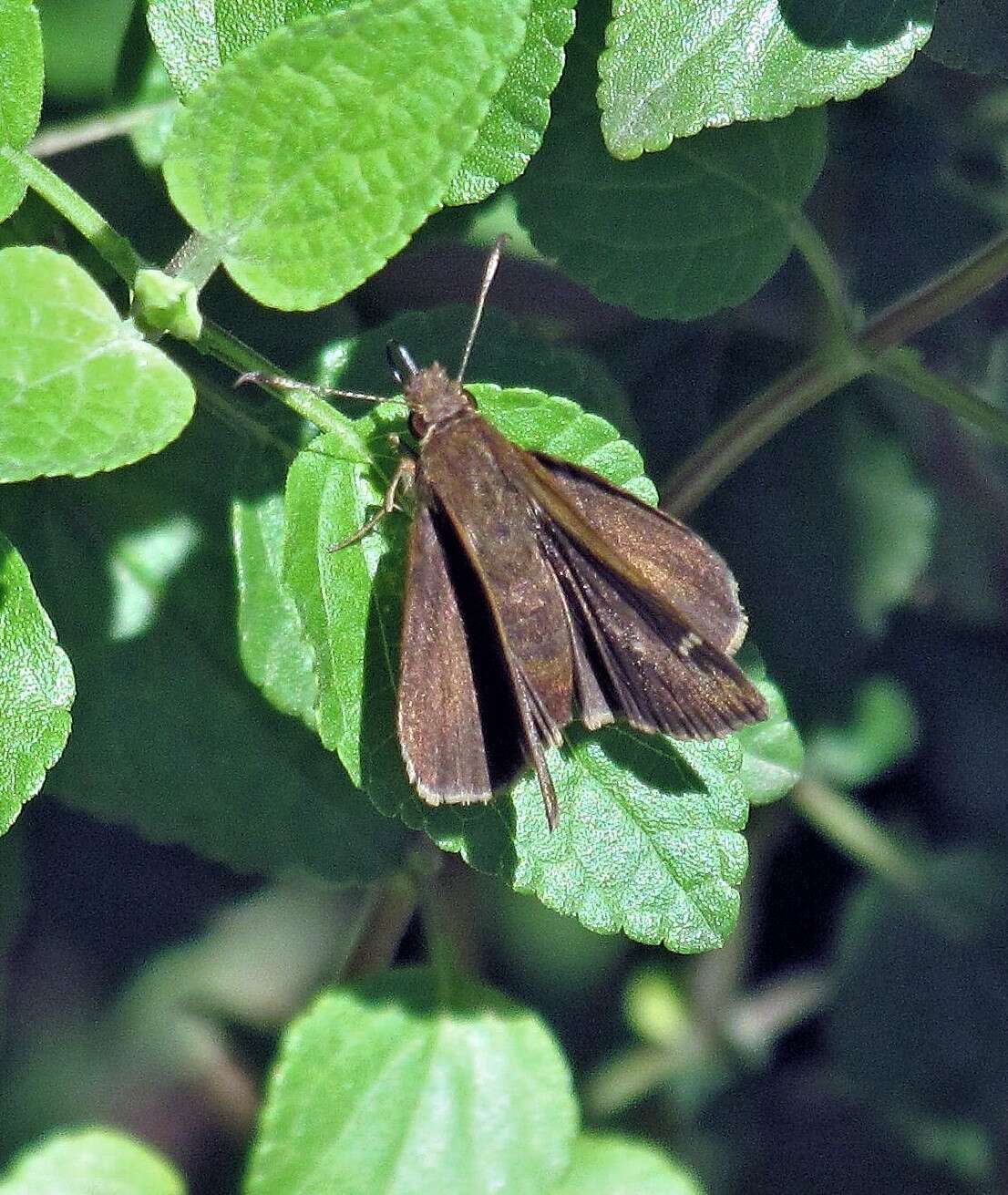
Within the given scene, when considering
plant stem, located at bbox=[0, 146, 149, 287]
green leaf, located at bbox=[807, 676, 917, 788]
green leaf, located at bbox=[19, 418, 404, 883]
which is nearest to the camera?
plant stem, located at bbox=[0, 146, 149, 287]

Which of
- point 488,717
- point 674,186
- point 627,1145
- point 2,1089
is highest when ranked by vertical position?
point 674,186

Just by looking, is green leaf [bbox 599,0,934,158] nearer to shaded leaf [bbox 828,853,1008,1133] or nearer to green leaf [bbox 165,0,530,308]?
green leaf [bbox 165,0,530,308]

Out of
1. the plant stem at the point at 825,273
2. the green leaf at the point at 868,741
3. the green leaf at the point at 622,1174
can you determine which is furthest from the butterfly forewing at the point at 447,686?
the green leaf at the point at 868,741

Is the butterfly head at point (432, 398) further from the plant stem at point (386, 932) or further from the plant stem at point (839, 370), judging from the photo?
the plant stem at point (386, 932)

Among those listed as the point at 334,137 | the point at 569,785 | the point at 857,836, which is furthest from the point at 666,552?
the point at 857,836

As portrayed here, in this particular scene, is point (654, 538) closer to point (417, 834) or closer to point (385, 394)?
point (385, 394)

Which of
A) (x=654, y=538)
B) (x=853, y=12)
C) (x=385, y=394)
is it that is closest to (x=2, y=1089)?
(x=385, y=394)

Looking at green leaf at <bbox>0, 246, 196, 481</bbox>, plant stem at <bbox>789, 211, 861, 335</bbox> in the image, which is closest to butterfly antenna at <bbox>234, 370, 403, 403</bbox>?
green leaf at <bbox>0, 246, 196, 481</bbox>
